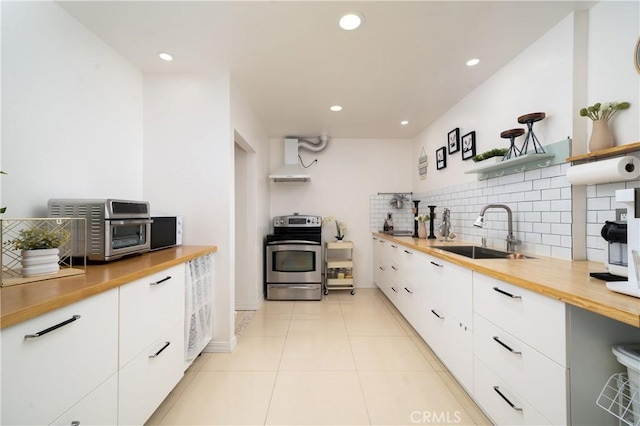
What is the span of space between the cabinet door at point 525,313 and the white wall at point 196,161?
73.5 inches

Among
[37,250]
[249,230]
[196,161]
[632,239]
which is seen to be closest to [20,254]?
[37,250]

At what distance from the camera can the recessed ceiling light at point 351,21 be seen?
1496 millimetres

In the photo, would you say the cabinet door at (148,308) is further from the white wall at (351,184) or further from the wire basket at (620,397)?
the white wall at (351,184)

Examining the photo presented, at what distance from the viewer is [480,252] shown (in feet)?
7.22

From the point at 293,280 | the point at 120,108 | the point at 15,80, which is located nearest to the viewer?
the point at 15,80

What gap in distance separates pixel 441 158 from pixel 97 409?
3.45 metres

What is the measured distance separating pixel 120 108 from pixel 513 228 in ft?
10.4

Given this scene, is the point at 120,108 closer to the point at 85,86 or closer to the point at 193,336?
the point at 85,86

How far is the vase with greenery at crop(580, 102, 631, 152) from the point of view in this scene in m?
1.30

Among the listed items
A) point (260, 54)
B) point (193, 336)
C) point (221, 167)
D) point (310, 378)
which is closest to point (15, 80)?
point (221, 167)

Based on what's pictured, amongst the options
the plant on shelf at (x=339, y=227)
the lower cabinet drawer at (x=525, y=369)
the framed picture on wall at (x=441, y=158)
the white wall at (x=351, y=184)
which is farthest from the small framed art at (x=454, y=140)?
the lower cabinet drawer at (x=525, y=369)

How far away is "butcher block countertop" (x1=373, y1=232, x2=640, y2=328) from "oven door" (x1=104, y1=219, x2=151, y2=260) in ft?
6.53

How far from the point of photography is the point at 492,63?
2.00 meters

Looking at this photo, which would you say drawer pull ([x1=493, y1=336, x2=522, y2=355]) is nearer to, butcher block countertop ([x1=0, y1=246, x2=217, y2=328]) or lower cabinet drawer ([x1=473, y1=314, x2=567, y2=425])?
lower cabinet drawer ([x1=473, y1=314, x2=567, y2=425])
